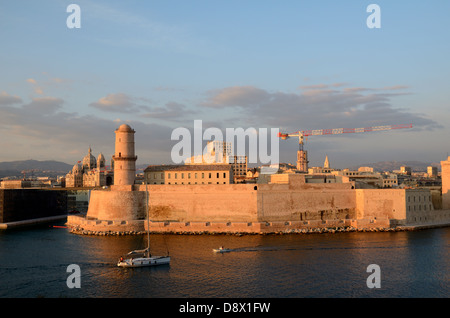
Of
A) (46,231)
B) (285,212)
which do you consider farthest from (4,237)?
(285,212)

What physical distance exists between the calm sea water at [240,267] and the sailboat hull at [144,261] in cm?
60

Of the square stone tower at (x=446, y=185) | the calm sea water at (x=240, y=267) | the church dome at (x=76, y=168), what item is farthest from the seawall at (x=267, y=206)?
the church dome at (x=76, y=168)

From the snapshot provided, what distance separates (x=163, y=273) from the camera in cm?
2825

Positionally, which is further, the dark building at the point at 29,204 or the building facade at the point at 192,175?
the dark building at the point at 29,204

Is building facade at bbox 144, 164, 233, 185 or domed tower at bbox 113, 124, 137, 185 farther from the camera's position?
building facade at bbox 144, 164, 233, 185

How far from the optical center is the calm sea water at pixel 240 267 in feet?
79.9

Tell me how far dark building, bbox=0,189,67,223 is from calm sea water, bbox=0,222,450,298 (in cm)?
1431

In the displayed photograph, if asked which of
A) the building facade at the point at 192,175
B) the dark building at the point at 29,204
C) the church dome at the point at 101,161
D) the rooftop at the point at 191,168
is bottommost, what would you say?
the dark building at the point at 29,204

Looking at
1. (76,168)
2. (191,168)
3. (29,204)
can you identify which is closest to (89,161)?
(76,168)

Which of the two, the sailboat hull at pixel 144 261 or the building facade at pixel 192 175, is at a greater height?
the building facade at pixel 192 175

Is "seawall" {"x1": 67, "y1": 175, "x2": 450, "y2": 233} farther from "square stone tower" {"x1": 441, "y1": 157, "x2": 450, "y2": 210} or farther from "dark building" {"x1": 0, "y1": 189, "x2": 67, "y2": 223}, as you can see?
"dark building" {"x1": 0, "y1": 189, "x2": 67, "y2": 223}

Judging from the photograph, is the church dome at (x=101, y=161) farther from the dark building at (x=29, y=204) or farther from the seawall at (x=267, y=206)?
the seawall at (x=267, y=206)

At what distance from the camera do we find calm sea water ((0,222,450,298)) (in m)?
24.3

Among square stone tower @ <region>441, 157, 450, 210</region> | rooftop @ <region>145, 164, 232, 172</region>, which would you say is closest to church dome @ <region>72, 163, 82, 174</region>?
rooftop @ <region>145, 164, 232, 172</region>
